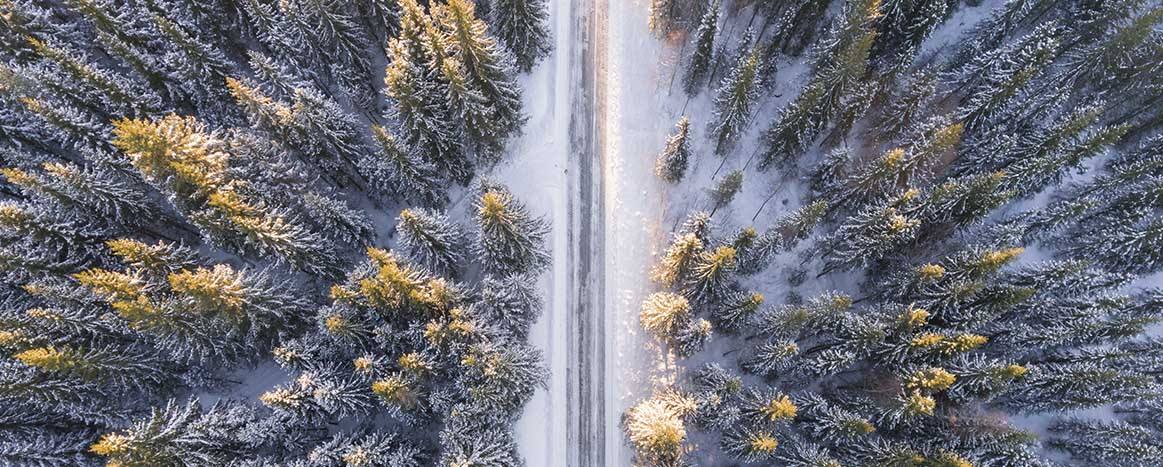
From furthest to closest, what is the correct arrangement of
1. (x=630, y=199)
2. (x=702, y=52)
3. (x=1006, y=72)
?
Result: 1. (x=630, y=199)
2. (x=702, y=52)
3. (x=1006, y=72)

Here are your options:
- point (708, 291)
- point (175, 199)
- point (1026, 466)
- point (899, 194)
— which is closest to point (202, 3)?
point (175, 199)

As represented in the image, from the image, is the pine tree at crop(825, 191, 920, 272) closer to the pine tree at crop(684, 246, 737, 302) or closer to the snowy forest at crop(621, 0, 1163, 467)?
the snowy forest at crop(621, 0, 1163, 467)

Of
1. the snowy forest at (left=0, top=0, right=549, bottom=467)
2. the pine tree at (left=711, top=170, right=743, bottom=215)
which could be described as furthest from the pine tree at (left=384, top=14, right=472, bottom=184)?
the pine tree at (left=711, top=170, right=743, bottom=215)

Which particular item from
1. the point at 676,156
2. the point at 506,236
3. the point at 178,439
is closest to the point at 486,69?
the point at 506,236

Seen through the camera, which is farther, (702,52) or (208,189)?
(702,52)

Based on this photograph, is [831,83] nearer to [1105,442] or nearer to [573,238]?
[573,238]

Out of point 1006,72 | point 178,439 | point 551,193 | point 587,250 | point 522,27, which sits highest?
point 522,27
